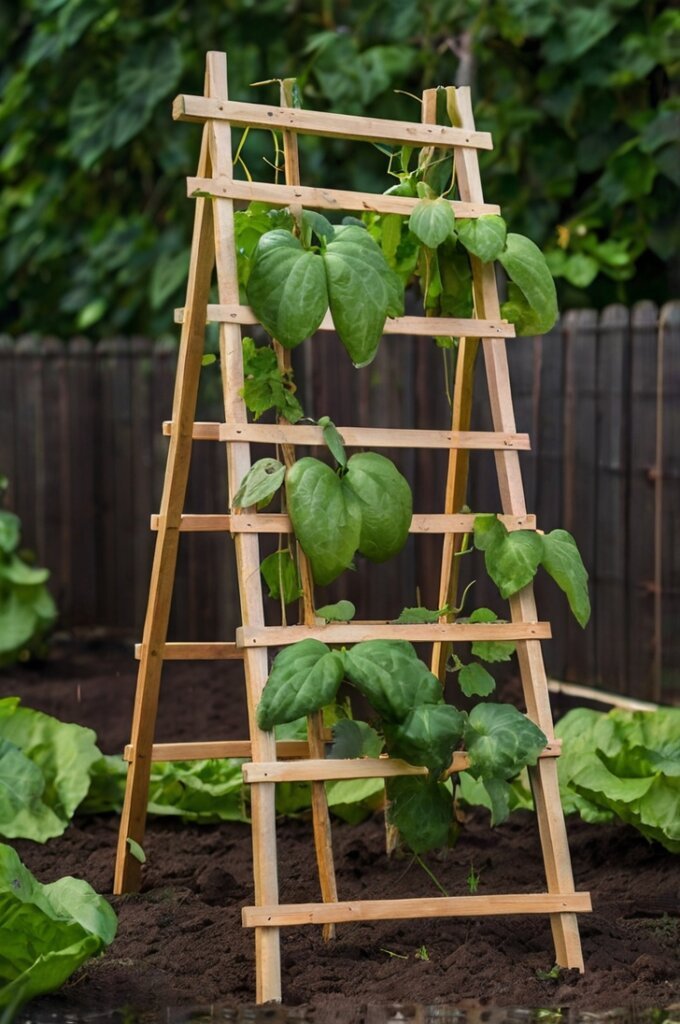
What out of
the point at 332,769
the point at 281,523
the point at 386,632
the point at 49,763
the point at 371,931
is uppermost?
the point at 281,523

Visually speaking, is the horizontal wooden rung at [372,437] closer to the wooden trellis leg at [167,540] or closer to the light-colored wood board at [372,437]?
the light-colored wood board at [372,437]

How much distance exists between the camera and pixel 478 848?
3.74m

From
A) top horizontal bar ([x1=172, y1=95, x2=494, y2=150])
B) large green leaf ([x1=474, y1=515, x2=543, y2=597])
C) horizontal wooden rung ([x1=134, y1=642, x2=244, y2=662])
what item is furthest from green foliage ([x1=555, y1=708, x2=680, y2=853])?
top horizontal bar ([x1=172, y1=95, x2=494, y2=150])

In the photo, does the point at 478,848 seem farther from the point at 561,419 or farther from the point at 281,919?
the point at 561,419

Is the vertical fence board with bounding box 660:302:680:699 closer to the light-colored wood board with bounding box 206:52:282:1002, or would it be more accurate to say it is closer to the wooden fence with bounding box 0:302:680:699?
the wooden fence with bounding box 0:302:680:699

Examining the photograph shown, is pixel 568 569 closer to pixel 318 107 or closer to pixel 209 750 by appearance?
pixel 209 750

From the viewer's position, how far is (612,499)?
5219mm

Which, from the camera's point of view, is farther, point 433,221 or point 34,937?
point 433,221

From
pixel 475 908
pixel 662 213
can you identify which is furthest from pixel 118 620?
pixel 475 908

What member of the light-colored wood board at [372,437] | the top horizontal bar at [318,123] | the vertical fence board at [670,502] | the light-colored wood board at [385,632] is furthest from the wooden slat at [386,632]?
the vertical fence board at [670,502]

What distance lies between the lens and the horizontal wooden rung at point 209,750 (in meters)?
3.32

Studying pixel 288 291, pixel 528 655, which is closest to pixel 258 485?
pixel 288 291

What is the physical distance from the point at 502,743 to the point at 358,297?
3.13 feet

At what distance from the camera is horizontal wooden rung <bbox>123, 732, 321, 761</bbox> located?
332 centimetres
